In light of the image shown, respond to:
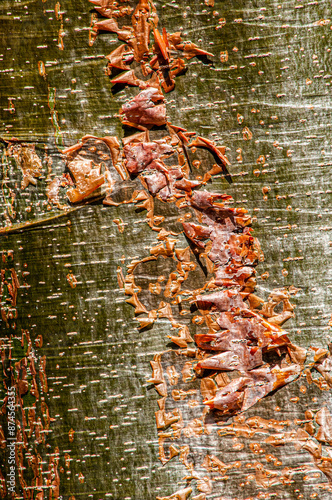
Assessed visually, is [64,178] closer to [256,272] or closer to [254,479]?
[256,272]

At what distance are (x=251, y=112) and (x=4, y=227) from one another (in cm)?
47

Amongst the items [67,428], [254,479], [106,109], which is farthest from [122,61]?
[254,479]

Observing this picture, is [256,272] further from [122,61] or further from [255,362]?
[122,61]

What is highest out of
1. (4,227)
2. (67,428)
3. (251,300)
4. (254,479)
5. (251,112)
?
(251,112)

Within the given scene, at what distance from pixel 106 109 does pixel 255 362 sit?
1.67 ft

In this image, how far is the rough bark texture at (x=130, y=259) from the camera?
520mm

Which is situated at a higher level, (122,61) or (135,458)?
(122,61)

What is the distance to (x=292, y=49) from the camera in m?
0.51

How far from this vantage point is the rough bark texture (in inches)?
20.5

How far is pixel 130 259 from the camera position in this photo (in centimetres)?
54

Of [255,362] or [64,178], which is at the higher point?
[64,178]

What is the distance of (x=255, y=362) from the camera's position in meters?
0.53

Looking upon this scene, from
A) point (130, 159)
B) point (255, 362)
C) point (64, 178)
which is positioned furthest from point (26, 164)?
point (255, 362)

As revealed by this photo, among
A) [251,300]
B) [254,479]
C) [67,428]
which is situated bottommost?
[254,479]
